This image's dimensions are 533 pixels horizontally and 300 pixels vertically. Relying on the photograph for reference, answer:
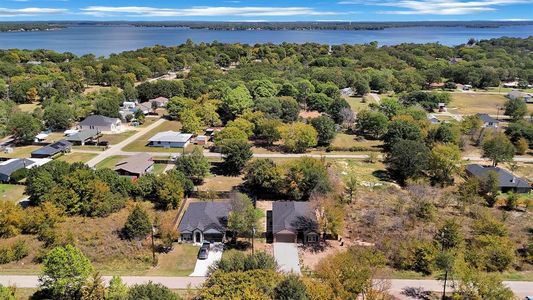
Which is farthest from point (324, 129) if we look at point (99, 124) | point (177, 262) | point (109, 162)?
point (99, 124)

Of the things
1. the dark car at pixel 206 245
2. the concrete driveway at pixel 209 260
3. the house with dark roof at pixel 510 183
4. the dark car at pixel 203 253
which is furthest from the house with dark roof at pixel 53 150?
the house with dark roof at pixel 510 183

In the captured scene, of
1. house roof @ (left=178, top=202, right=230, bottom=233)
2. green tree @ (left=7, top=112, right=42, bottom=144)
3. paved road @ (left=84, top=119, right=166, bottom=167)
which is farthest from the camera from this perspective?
green tree @ (left=7, top=112, right=42, bottom=144)

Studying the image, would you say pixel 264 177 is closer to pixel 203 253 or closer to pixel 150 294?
pixel 203 253

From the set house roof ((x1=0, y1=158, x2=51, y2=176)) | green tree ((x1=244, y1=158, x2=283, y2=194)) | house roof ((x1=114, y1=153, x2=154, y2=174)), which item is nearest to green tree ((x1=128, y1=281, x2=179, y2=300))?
green tree ((x1=244, y1=158, x2=283, y2=194))

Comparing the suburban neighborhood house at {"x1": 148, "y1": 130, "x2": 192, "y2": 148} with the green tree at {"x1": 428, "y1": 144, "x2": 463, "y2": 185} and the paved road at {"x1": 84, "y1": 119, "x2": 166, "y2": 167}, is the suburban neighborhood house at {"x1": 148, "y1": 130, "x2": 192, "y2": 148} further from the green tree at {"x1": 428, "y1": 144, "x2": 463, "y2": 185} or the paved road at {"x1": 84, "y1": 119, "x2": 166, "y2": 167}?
the green tree at {"x1": 428, "y1": 144, "x2": 463, "y2": 185}

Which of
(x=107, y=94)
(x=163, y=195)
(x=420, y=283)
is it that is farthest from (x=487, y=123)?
(x=107, y=94)

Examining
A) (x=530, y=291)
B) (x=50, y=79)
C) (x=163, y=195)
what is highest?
(x=50, y=79)

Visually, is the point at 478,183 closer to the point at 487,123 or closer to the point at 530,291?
the point at 530,291
